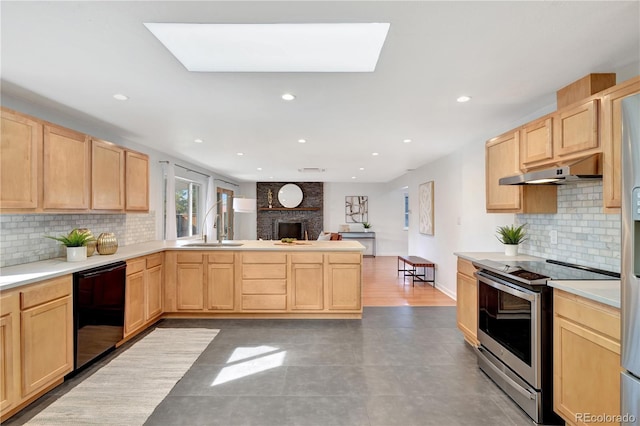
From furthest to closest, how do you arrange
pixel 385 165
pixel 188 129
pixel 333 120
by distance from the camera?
pixel 385 165
pixel 188 129
pixel 333 120

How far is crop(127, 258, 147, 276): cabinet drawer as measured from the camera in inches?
126

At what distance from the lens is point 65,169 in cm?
274

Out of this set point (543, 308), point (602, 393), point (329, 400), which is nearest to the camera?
point (602, 393)

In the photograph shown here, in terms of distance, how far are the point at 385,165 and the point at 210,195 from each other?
3994 mm

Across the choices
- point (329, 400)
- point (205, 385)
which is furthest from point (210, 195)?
point (329, 400)

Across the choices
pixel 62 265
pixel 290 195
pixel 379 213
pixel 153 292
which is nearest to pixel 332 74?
pixel 62 265

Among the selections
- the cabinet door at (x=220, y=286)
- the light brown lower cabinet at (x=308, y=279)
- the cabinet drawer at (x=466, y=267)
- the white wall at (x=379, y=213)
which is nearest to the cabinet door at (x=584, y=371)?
the cabinet drawer at (x=466, y=267)

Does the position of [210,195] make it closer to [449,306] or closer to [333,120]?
[333,120]

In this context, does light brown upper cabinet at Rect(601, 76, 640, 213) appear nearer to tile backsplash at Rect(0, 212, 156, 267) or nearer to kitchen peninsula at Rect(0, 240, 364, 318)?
kitchen peninsula at Rect(0, 240, 364, 318)

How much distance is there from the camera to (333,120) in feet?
10.7

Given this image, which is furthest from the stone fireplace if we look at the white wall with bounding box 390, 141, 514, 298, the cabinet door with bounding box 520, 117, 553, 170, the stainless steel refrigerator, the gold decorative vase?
the stainless steel refrigerator

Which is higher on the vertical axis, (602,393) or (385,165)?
(385,165)

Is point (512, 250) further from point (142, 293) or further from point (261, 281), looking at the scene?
point (142, 293)

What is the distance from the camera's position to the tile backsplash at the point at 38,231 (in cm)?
256
